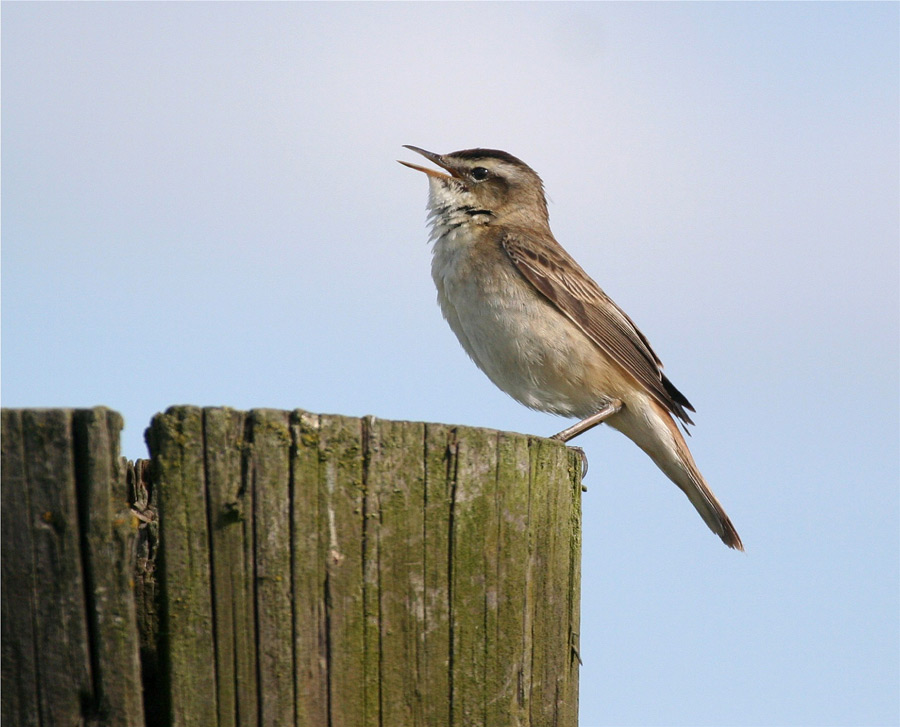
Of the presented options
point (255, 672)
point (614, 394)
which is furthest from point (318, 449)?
point (614, 394)

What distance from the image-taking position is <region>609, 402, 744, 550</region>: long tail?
7281 mm

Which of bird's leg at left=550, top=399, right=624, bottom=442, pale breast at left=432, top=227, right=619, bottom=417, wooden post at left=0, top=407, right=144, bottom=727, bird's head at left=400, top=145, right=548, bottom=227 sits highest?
bird's head at left=400, top=145, right=548, bottom=227

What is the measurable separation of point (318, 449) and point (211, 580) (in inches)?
16.8

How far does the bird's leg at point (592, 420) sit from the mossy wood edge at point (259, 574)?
4.10 m

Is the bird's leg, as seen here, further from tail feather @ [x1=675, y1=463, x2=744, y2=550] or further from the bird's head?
the bird's head

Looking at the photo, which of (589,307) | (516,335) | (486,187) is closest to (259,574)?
(516,335)

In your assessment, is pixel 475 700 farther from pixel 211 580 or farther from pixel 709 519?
pixel 709 519

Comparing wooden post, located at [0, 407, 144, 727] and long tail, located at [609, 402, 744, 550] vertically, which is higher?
long tail, located at [609, 402, 744, 550]

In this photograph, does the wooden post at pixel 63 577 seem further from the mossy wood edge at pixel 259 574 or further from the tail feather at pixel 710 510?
the tail feather at pixel 710 510

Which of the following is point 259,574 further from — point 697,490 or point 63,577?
point 697,490

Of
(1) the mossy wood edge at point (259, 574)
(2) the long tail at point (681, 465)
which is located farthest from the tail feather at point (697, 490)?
(1) the mossy wood edge at point (259, 574)

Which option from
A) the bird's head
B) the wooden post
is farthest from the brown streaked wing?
the wooden post

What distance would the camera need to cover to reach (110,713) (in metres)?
2.47

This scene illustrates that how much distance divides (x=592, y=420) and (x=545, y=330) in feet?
2.57
